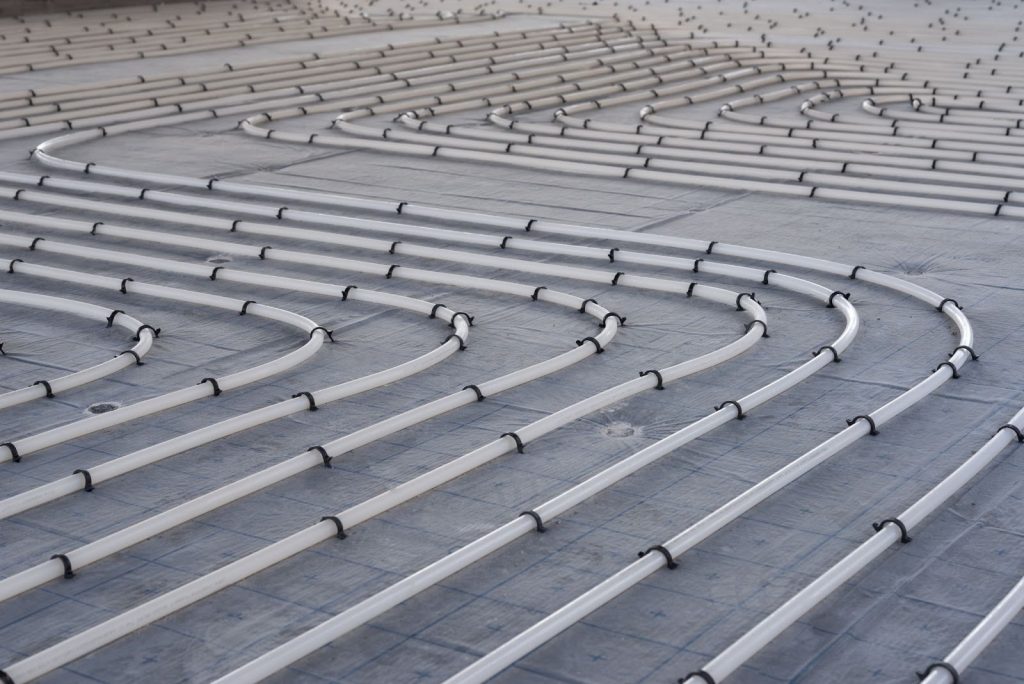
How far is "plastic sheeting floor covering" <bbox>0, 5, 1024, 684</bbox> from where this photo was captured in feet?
17.5

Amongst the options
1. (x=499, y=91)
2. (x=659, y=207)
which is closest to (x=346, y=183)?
(x=659, y=207)

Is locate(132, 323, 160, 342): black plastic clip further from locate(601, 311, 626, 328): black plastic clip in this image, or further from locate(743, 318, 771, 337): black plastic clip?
locate(743, 318, 771, 337): black plastic clip

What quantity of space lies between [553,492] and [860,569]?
1.53 m

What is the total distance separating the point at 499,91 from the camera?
18250 millimetres

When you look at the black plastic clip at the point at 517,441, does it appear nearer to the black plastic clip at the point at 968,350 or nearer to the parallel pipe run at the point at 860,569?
the parallel pipe run at the point at 860,569

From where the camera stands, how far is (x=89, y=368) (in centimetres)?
820

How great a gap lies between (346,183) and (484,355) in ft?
17.5

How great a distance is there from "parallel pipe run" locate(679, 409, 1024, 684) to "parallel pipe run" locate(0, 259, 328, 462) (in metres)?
3.67

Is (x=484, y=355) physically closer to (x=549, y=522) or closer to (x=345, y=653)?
(x=549, y=522)

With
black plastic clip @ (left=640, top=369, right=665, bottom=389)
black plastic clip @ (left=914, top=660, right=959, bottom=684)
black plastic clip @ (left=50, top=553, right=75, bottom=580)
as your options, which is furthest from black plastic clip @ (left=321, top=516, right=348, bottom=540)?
black plastic clip @ (left=914, top=660, right=959, bottom=684)

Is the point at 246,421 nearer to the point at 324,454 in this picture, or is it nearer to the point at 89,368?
the point at 324,454

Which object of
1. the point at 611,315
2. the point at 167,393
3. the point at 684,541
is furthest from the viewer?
the point at 611,315

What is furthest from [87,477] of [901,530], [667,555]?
[901,530]

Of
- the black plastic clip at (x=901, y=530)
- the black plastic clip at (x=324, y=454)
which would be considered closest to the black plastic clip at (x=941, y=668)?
the black plastic clip at (x=901, y=530)
